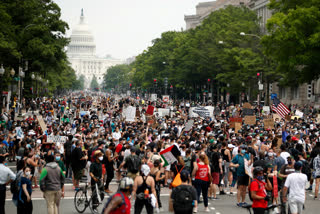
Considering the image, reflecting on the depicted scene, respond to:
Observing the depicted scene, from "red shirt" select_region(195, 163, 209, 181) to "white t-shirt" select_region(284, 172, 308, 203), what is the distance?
9.20ft

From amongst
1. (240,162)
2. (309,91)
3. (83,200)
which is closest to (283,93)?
(309,91)

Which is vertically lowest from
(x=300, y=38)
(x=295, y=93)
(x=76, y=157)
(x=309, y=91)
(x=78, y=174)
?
(x=78, y=174)

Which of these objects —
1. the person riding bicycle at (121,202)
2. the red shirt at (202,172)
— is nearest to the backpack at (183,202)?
the person riding bicycle at (121,202)

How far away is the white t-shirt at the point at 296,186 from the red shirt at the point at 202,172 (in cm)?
280

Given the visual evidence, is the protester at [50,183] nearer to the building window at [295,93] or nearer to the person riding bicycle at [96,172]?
the person riding bicycle at [96,172]

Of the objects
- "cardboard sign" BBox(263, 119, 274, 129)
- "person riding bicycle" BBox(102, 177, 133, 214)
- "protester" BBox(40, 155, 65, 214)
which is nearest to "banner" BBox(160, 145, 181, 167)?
"protester" BBox(40, 155, 65, 214)

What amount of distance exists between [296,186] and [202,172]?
3.10 meters

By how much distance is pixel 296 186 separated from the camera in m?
13.1

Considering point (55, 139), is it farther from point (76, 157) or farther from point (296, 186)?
point (296, 186)

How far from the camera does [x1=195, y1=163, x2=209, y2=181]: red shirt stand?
15664 millimetres

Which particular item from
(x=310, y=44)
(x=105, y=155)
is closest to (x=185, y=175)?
(x=105, y=155)

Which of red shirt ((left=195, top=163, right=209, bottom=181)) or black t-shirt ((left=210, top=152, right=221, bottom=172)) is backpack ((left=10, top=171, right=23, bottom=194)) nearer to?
red shirt ((left=195, top=163, right=209, bottom=181))

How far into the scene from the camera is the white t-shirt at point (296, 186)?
13.1 meters

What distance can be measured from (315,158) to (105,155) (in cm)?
604
